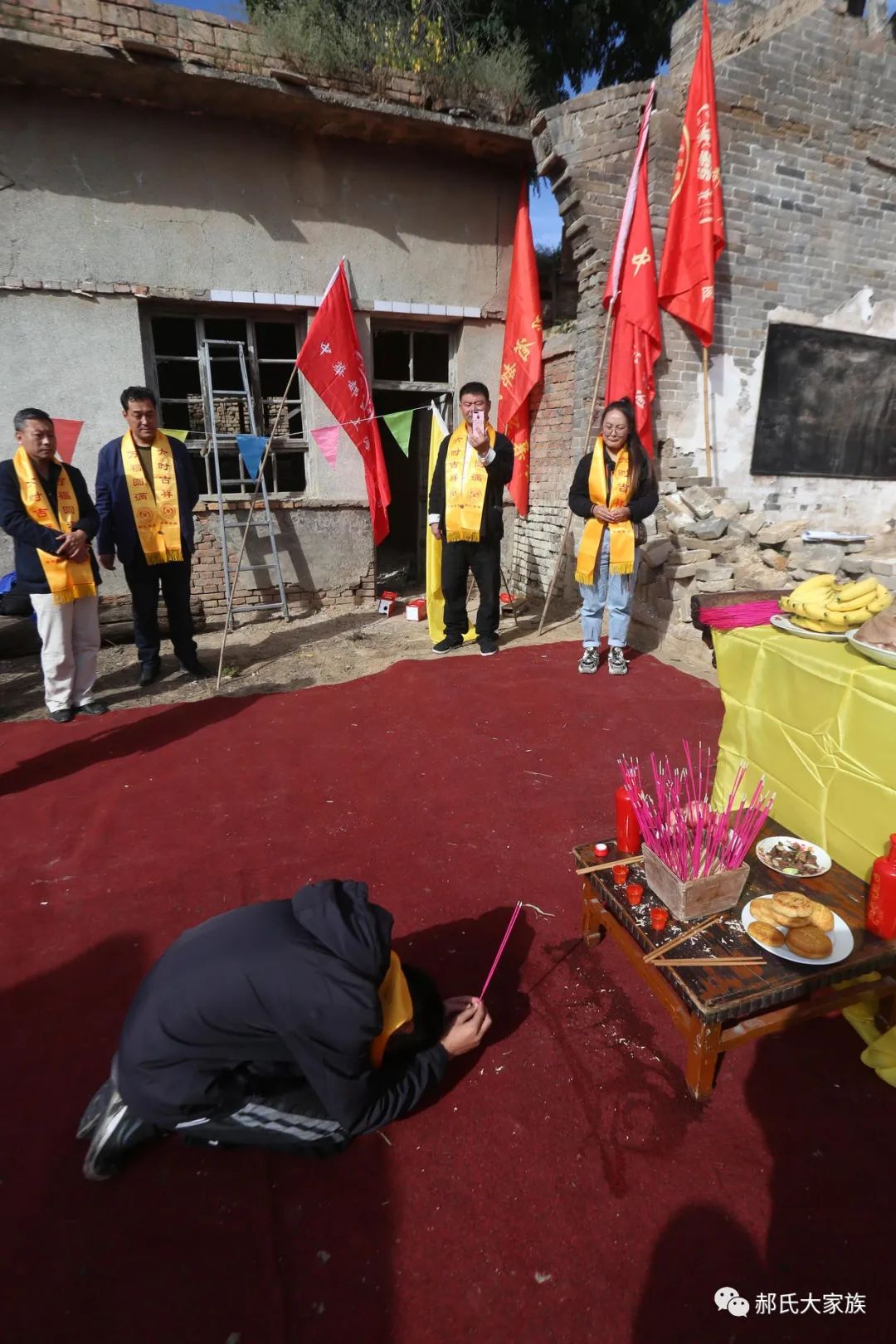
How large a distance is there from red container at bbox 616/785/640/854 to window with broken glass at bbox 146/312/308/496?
200 inches

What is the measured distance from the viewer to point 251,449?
5.96 metres

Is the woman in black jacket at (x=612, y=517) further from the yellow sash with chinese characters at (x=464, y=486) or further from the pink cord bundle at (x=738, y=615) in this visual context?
the pink cord bundle at (x=738, y=615)

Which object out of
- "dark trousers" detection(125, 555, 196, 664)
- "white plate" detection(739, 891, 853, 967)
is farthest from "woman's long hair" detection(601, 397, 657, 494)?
"white plate" detection(739, 891, 853, 967)

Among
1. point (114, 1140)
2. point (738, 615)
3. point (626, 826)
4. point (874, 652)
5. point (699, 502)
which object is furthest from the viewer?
point (699, 502)

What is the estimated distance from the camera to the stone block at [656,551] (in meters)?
5.38

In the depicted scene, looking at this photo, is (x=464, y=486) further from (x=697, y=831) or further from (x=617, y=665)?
(x=697, y=831)

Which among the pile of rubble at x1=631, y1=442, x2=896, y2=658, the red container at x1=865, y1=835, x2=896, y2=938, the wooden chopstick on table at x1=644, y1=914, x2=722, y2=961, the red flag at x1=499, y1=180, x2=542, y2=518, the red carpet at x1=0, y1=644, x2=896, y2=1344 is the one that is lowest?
the red carpet at x1=0, y1=644, x2=896, y2=1344

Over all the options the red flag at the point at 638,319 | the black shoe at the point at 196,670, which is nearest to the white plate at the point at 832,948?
the black shoe at the point at 196,670

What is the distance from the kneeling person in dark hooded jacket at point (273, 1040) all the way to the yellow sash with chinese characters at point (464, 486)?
396 centimetres

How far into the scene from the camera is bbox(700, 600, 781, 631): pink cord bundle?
8.26ft

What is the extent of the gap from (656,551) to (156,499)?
385cm

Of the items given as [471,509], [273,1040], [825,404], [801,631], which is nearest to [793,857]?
[801,631]

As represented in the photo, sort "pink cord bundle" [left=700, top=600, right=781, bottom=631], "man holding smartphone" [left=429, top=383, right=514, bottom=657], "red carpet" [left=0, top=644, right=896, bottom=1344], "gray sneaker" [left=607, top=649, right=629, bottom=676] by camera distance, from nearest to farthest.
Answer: "red carpet" [left=0, top=644, right=896, bottom=1344]
"pink cord bundle" [left=700, top=600, right=781, bottom=631]
"gray sneaker" [left=607, top=649, right=629, bottom=676]
"man holding smartphone" [left=429, top=383, right=514, bottom=657]

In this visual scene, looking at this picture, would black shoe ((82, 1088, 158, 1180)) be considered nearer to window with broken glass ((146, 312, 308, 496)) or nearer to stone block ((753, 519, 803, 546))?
window with broken glass ((146, 312, 308, 496))
